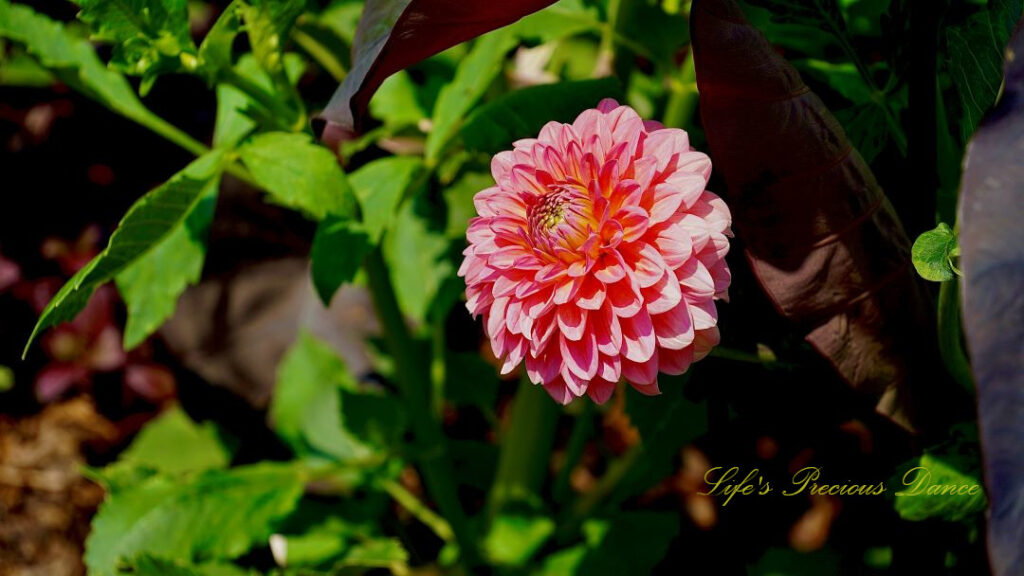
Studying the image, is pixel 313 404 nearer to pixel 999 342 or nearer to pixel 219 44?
pixel 219 44

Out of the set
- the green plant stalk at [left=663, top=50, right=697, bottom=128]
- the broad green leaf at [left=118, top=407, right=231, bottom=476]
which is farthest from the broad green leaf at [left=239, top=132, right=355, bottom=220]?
the broad green leaf at [left=118, top=407, right=231, bottom=476]

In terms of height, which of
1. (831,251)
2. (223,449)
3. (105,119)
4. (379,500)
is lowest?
(223,449)

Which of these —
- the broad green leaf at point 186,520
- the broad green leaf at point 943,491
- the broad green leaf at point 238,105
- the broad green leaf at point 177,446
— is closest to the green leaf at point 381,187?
the broad green leaf at point 238,105

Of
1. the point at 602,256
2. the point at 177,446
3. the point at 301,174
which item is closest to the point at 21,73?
the point at 177,446

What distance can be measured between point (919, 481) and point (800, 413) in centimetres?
11

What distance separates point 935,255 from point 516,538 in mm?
596

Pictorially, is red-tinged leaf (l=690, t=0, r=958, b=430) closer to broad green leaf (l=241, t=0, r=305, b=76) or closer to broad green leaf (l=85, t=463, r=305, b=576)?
broad green leaf (l=241, t=0, r=305, b=76)

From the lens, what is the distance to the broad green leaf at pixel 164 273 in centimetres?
76

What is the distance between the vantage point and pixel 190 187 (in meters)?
0.64

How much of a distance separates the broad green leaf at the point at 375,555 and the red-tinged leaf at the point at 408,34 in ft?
1.68

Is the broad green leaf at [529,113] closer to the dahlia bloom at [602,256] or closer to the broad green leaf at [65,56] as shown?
the dahlia bloom at [602,256]

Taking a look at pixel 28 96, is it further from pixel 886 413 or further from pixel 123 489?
pixel 886 413

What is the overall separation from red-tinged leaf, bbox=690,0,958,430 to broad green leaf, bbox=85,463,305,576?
56cm

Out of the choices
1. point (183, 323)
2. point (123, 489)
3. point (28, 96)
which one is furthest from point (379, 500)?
point (28, 96)
